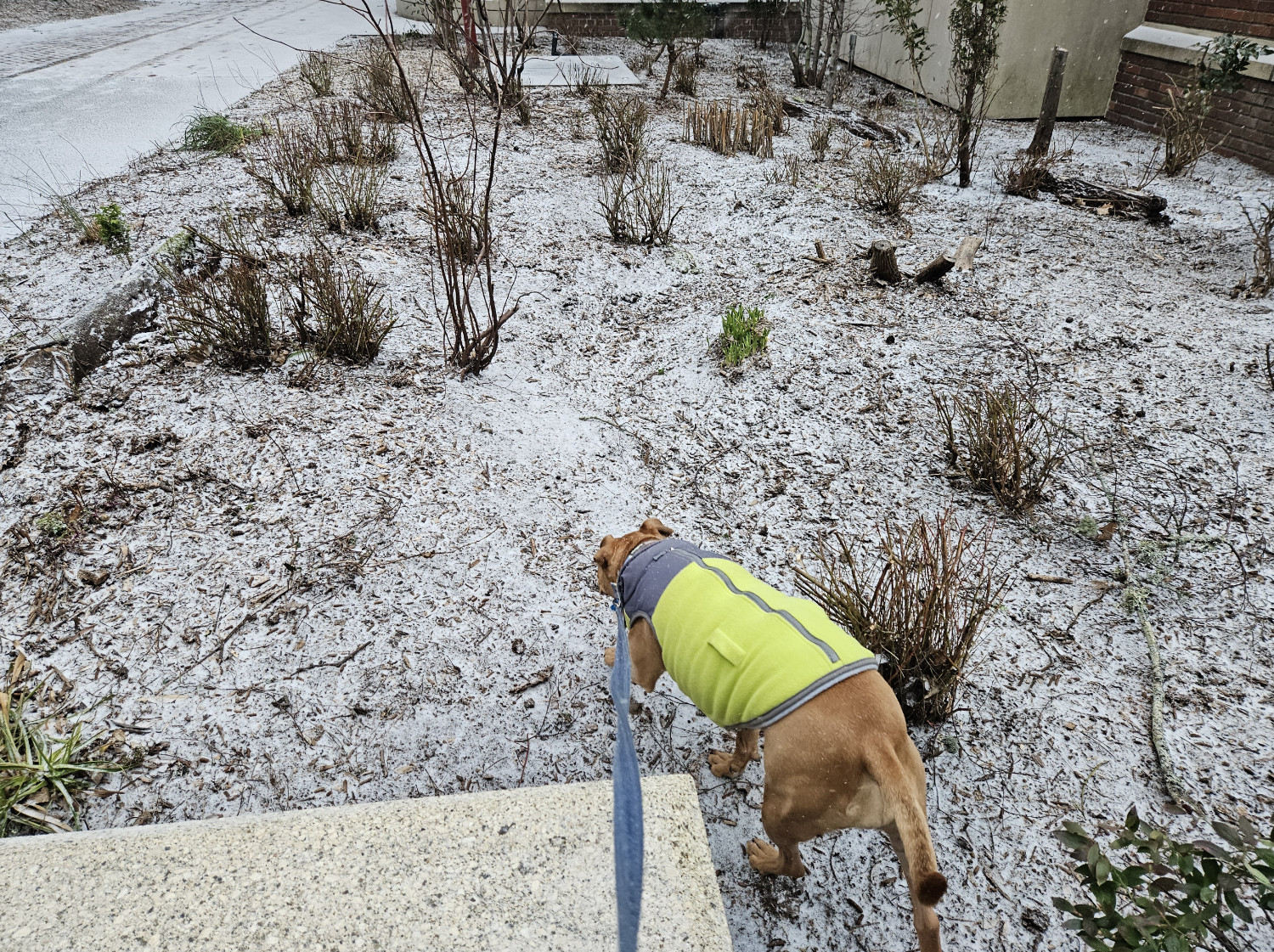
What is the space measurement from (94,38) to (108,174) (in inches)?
326

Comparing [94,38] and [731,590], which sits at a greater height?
[94,38]

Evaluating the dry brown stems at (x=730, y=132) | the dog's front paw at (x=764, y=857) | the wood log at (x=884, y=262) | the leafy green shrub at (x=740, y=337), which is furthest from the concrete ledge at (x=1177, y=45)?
the dog's front paw at (x=764, y=857)

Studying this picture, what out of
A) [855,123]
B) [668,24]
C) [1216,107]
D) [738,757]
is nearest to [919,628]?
[738,757]

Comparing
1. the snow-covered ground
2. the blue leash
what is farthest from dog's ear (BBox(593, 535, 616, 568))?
the blue leash

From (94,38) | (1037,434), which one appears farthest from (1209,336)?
(94,38)

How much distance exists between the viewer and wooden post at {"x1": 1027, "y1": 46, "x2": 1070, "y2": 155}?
5879 millimetres

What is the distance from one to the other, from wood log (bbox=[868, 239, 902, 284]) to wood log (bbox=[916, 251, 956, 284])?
135 millimetres

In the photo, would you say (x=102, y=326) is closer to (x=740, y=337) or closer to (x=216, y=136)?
(x=740, y=337)

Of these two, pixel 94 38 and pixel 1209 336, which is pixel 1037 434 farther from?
pixel 94 38

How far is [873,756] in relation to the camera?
132cm

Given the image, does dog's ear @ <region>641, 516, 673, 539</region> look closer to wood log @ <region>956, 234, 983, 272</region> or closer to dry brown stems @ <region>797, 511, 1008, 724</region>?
dry brown stems @ <region>797, 511, 1008, 724</region>

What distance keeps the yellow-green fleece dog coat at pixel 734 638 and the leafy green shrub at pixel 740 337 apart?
1991mm

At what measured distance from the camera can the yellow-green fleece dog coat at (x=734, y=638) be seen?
1444 millimetres

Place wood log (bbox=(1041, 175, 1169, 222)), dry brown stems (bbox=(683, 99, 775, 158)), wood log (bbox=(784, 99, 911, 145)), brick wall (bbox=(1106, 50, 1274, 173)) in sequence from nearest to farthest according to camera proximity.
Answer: wood log (bbox=(1041, 175, 1169, 222)) < brick wall (bbox=(1106, 50, 1274, 173)) < dry brown stems (bbox=(683, 99, 775, 158)) < wood log (bbox=(784, 99, 911, 145))
